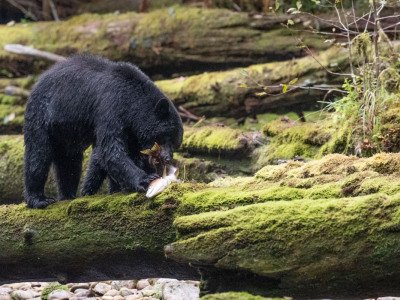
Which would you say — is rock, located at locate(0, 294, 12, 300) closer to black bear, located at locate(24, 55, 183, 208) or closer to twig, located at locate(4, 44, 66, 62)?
black bear, located at locate(24, 55, 183, 208)

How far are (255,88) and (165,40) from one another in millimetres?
2088

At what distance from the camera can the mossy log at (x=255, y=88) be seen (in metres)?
10.2

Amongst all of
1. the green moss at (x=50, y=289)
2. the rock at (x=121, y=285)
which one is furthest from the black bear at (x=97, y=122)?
the rock at (x=121, y=285)

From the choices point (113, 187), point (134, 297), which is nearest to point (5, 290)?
point (134, 297)

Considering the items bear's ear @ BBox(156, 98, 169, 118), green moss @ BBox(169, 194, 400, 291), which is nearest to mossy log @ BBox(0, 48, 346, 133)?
bear's ear @ BBox(156, 98, 169, 118)

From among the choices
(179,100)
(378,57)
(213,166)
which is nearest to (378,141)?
(378,57)

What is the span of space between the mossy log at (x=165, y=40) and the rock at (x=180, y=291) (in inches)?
172

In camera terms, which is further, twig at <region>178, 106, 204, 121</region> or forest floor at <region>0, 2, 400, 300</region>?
twig at <region>178, 106, 204, 121</region>

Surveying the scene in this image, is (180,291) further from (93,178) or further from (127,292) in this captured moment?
(93,178)

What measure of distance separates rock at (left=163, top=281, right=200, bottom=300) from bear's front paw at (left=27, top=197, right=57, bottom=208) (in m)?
1.84

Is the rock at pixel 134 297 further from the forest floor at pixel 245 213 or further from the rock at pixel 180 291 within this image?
the rock at pixel 180 291

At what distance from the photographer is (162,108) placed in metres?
6.72

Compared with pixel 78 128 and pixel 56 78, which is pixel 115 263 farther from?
pixel 56 78

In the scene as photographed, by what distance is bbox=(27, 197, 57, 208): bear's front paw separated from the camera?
664 cm
